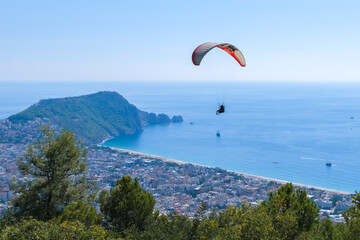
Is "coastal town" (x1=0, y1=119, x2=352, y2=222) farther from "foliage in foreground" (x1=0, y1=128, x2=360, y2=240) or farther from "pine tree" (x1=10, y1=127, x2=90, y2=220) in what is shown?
"pine tree" (x1=10, y1=127, x2=90, y2=220)

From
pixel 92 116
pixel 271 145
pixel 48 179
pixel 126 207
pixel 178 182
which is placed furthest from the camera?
pixel 92 116

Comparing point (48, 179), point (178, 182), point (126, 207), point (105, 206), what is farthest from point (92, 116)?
point (126, 207)

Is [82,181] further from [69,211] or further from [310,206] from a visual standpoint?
[310,206]

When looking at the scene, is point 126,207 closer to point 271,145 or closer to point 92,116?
point 271,145

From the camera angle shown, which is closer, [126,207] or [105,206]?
[126,207]

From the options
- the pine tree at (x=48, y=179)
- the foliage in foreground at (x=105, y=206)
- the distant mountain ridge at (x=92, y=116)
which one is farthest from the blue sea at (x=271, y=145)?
the pine tree at (x=48, y=179)

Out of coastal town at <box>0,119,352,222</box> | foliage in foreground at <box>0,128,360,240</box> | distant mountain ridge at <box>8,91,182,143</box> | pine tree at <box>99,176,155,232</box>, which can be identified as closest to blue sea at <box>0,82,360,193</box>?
distant mountain ridge at <box>8,91,182,143</box>
